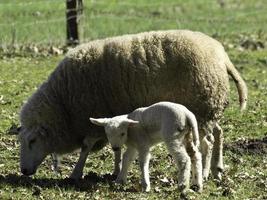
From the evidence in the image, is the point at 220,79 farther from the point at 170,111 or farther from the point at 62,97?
the point at 62,97

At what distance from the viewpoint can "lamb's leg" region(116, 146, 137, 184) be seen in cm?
997

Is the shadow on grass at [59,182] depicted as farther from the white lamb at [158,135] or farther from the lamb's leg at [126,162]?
the white lamb at [158,135]

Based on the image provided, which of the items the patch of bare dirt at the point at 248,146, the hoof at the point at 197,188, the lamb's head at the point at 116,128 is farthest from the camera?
the patch of bare dirt at the point at 248,146

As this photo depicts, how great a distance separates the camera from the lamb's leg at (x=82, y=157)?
34.4 ft

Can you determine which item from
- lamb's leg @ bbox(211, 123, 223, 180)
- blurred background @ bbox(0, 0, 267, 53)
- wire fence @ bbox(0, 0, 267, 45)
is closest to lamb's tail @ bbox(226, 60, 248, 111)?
lamb's leg @ bbox(211, 123, 223, 180)

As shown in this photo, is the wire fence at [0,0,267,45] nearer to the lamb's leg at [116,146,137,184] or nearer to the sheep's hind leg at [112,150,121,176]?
the sheep's hind leg at [112,150,121,176]

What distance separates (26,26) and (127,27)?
306cm

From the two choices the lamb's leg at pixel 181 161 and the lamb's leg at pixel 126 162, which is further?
the lamb's leg at pixel 126 162

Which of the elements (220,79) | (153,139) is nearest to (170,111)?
(153,139)

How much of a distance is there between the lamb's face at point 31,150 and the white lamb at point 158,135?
1.13 meters

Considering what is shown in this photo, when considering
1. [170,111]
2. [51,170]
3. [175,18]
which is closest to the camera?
[170,111]

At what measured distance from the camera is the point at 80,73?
10695 millimetres

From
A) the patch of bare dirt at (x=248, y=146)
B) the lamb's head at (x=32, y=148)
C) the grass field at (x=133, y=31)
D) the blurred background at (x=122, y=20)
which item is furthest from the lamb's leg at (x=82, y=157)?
the blurred background at (x=122, y=20)

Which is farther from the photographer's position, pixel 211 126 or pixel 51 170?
pixel 51 170
